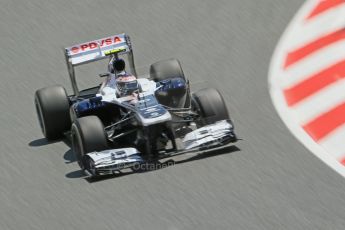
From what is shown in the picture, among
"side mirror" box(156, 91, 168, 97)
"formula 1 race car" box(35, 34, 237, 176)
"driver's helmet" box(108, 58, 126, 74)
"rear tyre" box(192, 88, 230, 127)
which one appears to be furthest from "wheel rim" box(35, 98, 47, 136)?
"rear tyre" box(192, 88, 230, 127)

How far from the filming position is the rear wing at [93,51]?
57.1ft

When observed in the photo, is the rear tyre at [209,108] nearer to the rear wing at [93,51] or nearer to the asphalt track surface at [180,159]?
the asphalt track surface at [180,159]

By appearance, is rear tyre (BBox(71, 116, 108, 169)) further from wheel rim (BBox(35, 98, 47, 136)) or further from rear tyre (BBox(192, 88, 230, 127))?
wheel rim (BBox(35, 98, 47, 136))

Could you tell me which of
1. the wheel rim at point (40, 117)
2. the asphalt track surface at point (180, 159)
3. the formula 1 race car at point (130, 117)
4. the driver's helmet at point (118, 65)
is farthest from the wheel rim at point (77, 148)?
the driver's helmet at point (118, 65)

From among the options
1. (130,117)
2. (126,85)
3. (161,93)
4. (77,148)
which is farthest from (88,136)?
(161,93)

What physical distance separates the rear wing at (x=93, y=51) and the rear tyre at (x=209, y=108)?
1.89 meters

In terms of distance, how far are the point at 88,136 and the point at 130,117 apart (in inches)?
31.9

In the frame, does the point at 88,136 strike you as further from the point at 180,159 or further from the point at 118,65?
the point at 118,65

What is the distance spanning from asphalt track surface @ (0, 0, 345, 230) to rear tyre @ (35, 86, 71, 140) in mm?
264

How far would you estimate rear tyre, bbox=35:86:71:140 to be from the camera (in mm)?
16859

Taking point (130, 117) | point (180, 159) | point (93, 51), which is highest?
point (93, 51)

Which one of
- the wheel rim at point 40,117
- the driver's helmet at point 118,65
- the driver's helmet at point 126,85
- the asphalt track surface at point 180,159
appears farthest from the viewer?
the wheel rim at point 40,117

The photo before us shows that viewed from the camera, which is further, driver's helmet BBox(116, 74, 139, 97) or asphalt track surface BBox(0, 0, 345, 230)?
driver's helmet BBox(116, 74, 139, 97)

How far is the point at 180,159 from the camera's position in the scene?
15547 millimetres
